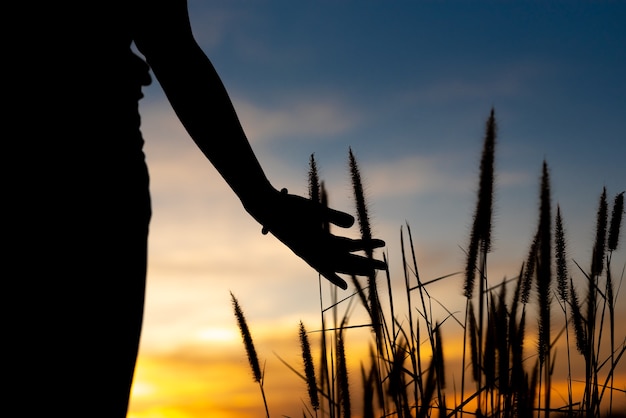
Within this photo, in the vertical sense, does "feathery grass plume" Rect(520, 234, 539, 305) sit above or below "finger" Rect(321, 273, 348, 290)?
above

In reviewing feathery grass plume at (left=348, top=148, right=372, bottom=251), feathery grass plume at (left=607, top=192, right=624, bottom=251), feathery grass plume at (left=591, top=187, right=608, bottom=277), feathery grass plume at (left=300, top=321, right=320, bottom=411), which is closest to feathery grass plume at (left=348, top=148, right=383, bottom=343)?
feathery grass plume at (left=348, top=148, right=372, bottom=251)

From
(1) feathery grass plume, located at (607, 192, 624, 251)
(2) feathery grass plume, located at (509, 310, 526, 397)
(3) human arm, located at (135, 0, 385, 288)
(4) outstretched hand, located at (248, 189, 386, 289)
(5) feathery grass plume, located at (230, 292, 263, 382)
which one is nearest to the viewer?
(3) human arm, located at (135, 0, 385, 288)

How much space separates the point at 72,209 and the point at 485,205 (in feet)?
3.43

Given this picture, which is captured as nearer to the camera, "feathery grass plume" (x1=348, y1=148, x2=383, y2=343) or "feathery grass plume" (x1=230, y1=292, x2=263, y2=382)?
"feathery grass plume" (x1=348, y1=148, x2=383, y2=343)

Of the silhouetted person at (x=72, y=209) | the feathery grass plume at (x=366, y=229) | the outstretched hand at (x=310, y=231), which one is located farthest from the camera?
the feathery grass plume at (x=366, y=229)

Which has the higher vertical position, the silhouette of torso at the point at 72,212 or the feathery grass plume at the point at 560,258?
the feathery grass plume at the point at 560,258

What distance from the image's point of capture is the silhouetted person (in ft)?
3.10

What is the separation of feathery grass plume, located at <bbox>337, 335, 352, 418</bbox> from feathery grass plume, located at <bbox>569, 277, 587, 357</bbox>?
69cm

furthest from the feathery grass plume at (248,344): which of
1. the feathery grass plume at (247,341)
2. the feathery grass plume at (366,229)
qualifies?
the feathery grass plume at (366,229)

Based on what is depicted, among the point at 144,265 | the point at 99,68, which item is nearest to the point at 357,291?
the point at 144,265

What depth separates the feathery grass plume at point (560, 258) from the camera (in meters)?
2.05

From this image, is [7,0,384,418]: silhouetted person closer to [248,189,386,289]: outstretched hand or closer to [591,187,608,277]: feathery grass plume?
[248,189,386,289]: outstretched hand

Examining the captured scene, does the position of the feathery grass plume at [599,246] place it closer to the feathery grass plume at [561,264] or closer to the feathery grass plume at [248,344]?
the feathery grass plume at [561,264]

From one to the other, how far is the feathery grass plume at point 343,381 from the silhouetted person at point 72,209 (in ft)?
3.27
